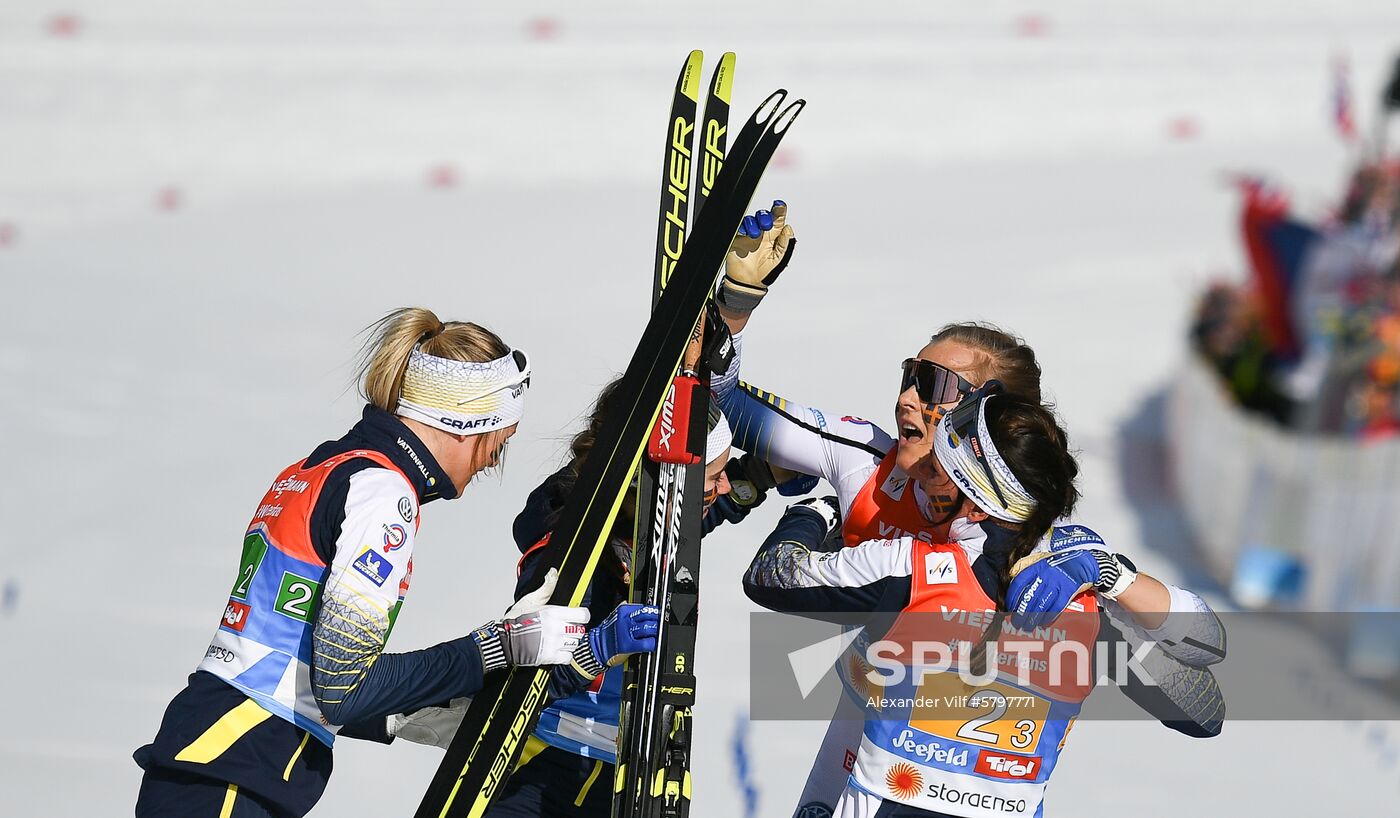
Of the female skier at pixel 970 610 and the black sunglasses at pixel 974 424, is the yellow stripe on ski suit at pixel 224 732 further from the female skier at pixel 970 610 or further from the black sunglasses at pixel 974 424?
the black sunglasses at pixel 974 424

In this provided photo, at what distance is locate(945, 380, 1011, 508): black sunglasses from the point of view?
106 inches

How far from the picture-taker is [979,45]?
56.3 feet

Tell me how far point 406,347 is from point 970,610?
125cm

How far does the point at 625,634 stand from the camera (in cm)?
298

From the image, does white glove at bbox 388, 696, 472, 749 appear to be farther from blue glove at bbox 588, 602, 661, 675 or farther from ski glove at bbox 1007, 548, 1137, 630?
ski glove at bbox 1007, 548, 1137, 630

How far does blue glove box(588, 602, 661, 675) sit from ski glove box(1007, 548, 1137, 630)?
736 millimetres

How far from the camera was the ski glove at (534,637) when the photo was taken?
295cm

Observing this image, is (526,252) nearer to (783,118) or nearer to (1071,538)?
(783,118)

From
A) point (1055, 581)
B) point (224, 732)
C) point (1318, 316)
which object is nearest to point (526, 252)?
point (1318, 316)

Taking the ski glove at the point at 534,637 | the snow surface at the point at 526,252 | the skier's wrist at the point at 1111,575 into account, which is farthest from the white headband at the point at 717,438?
the snow surface at the point at 526,252

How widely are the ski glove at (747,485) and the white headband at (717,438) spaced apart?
0.69ft

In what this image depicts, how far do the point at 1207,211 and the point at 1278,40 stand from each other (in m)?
4.43

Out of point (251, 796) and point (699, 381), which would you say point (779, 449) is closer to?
point (699, 381)

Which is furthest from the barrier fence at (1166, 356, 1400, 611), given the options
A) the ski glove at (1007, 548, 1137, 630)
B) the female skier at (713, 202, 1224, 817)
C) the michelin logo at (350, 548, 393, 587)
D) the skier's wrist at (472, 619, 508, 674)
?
the michelin logo at (350, 548, 393, 587)
